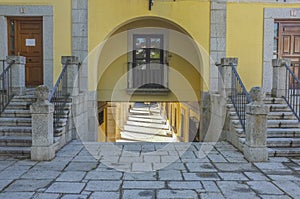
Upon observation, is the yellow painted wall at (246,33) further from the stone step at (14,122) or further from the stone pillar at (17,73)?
the stone step at (14,122)

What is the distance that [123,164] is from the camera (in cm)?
505

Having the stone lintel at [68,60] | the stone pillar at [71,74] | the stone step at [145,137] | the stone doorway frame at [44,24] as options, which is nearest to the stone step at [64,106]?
the stone pillar at [71,74]

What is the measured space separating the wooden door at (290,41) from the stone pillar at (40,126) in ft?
22.0

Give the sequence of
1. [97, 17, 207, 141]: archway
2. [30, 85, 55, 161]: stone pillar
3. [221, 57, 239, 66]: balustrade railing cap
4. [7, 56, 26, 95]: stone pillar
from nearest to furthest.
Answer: [30, 85, 55, 161]: stone pillar
[7, 56, 26, 95]: stone pillar
[221, 57, 239, 66]: balustrade railing cap
[97, 17, 207, 141]: archway

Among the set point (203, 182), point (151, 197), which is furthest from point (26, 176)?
point (203, 182)

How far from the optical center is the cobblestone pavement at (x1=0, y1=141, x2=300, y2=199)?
3.78m

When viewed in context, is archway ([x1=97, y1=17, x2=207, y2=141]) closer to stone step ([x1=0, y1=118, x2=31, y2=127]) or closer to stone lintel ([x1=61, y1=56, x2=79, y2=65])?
stone lintel ([x1=61, y1=56, x2=79, y2=65])

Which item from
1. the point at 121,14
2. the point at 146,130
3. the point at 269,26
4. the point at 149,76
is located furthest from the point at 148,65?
the point at 146,130

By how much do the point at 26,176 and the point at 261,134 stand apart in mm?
3748

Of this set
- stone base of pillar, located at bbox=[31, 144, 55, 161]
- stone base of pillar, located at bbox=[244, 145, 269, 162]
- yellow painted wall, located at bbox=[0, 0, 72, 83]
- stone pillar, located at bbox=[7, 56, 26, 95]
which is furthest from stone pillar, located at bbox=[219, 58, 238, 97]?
stone pillar, located at bbox=[7, 56, 26, 95]

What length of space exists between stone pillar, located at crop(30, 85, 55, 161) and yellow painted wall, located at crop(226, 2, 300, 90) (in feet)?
17.1

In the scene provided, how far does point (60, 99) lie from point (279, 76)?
503 centimetres

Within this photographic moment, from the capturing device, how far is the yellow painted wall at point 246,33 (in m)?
8.32

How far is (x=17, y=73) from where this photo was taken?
6.71 m
